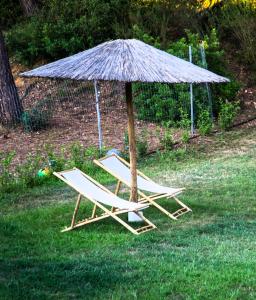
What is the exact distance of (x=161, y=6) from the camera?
17.9 metres

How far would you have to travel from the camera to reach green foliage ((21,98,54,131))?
14781 millimetres

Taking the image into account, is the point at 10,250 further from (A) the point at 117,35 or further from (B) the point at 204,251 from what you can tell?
(A) the point at 117,35

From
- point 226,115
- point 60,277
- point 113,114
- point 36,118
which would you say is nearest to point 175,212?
point 60,277

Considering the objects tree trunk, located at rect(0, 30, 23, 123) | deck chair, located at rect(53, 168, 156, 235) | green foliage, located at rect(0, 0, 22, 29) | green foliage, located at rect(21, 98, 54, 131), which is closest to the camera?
deck chair, located at rect(53, 168, 156, 235)

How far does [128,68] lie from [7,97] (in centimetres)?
791

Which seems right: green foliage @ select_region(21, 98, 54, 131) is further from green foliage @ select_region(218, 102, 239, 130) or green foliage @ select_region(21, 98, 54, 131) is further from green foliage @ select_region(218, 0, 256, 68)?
green foliage @ select_region(218, 0, 256, 68)

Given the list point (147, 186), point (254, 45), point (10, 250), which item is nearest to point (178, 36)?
point (254, 45)

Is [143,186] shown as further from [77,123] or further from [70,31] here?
[70,31]

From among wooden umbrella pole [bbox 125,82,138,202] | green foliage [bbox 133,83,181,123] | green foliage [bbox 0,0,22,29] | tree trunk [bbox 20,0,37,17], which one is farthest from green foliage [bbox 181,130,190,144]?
green foliage [bbox 0,0,22,29]

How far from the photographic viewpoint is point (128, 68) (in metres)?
7.45

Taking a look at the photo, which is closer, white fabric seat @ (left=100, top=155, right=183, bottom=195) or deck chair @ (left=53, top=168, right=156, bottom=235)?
deck chair @ (left=53, top=168, right=156, bottom=235)

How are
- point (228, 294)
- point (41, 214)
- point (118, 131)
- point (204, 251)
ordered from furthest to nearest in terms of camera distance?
point (118, 131), point (41, 214), point (204, 251), point (228, 294)

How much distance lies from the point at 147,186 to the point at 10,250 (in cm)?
232

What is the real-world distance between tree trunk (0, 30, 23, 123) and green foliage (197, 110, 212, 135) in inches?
157
